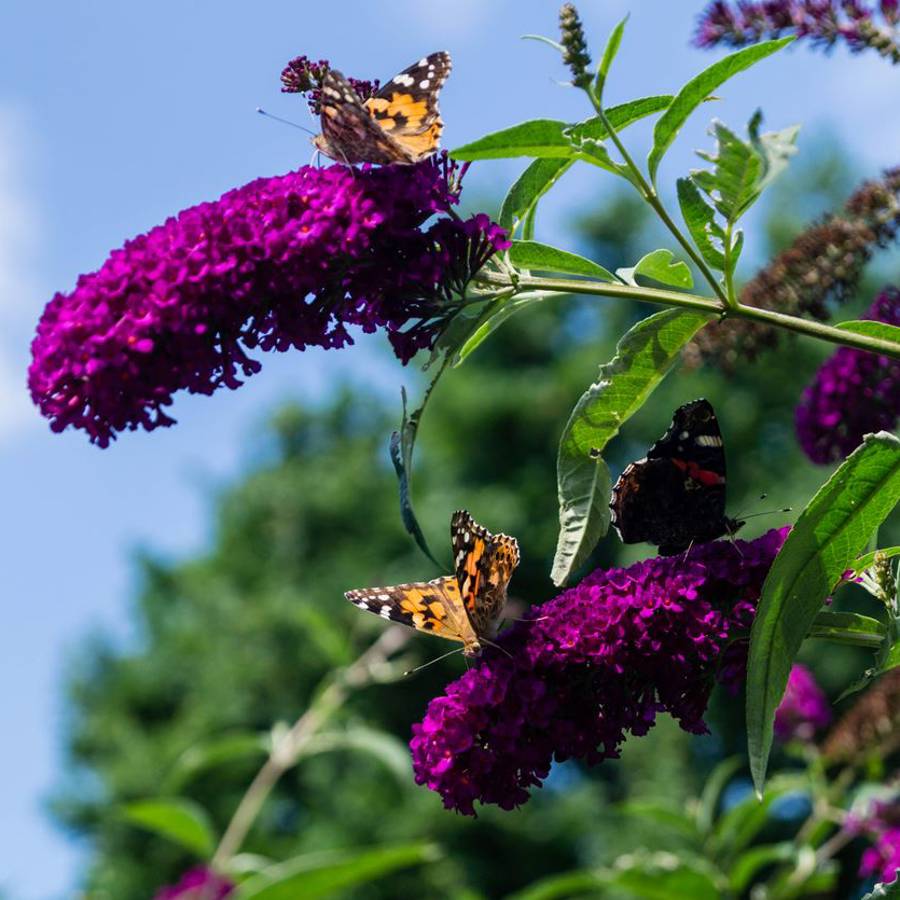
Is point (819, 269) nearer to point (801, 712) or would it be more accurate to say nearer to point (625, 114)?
point (625, 114)

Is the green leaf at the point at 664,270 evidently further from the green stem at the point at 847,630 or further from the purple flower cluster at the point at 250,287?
the green stem at the point at 847,630

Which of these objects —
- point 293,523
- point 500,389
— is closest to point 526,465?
point 500,389

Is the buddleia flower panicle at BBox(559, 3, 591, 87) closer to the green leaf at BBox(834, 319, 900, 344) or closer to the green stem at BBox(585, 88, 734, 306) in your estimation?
the green stem at BBox(585, 88, 734, 306)

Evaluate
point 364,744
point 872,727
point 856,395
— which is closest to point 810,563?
point 856,395

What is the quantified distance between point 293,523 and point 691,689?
2408 centimetres

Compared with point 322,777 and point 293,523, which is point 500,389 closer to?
point 293,523

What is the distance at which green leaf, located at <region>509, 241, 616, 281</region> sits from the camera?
6.47ft

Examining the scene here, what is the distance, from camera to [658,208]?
1.79 m

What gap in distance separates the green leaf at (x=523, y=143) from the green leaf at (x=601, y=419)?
0.28 meters

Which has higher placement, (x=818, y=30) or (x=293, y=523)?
(x=293, y=523)

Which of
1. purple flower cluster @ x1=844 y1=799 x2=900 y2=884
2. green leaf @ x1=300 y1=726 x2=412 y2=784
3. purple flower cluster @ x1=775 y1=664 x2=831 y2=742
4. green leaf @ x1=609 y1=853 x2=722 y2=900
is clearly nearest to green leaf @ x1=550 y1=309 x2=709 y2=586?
green leaf @ x1=609 y1=853 x2=722 y2=900

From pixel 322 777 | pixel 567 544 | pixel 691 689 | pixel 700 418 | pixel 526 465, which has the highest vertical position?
pixel 526 465

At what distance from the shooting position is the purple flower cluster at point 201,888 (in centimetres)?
402

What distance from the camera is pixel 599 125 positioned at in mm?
1913
